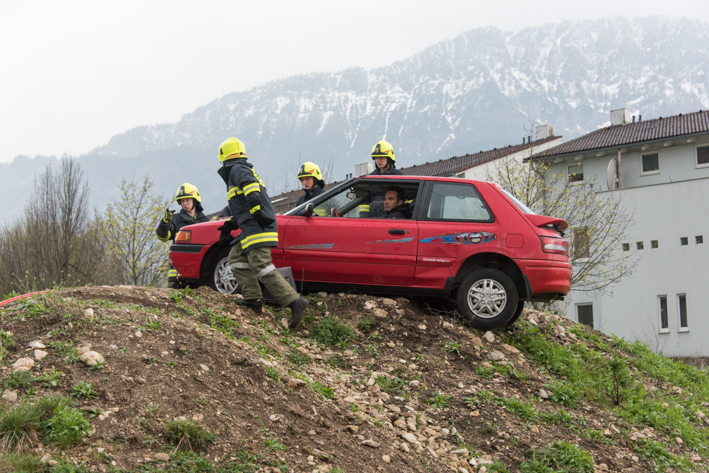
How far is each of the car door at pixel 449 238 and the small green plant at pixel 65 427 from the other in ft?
13.8

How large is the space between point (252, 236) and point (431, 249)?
197cm

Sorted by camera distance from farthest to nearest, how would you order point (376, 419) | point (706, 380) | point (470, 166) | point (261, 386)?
point (470, 166)
point (706, 380)
point (376, 419)
point (261, 386)

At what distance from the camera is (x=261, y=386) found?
16.5ft

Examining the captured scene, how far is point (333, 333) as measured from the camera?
696 centimetres

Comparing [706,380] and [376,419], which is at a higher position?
[376,419]

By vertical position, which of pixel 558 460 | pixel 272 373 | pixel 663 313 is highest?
pixel 272 373

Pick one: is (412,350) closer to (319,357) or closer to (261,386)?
(319,357)

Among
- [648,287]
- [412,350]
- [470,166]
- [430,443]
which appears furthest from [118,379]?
[470,166]

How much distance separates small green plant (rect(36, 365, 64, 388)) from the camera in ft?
13.9

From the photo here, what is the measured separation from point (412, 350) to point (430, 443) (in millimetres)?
1575

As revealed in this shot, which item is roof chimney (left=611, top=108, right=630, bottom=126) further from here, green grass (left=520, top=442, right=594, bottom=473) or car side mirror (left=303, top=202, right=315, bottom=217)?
green grass (left=520, top=442, right=594, bottom=473)

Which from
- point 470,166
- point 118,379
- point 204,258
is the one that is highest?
point 470,166

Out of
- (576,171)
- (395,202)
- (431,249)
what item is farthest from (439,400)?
(576,171)

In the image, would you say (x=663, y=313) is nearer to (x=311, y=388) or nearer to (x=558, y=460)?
(x=558, y=460)
